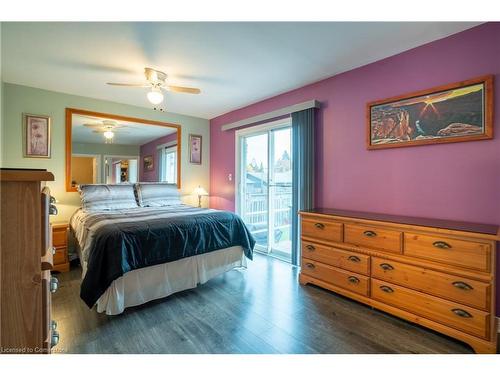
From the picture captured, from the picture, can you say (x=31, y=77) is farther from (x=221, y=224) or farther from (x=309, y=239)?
(x=309, y=239)

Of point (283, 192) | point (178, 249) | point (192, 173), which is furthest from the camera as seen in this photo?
point (192, 173)

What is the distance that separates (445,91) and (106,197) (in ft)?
13.1

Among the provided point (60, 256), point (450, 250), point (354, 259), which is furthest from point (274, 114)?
point (60, 256)

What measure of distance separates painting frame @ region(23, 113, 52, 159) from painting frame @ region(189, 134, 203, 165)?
2102 mm

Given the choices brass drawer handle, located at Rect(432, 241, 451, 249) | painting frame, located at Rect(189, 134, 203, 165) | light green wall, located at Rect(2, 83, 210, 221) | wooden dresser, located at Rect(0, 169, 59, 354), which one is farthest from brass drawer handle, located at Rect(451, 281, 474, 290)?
light green wall, located at Rect(2, 83, 210, 221)

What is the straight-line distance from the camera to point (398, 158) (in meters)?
2.34

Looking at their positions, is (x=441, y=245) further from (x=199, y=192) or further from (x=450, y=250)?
(x=199, y=192)

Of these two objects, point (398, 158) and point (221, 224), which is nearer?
point (398, 158)

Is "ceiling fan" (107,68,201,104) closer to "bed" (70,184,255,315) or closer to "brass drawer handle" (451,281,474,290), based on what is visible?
"bed" (70,184,255,315)

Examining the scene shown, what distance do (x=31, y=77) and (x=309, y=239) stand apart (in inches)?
148

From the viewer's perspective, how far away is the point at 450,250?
171 cm

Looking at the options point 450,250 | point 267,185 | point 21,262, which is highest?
point 267,185
